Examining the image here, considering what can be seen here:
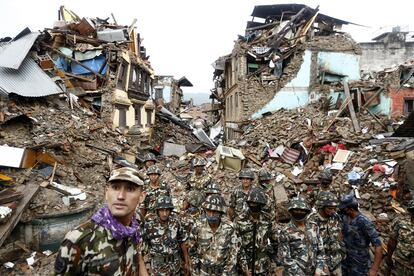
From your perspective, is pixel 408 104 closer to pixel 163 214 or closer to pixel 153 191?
pixel 153 191

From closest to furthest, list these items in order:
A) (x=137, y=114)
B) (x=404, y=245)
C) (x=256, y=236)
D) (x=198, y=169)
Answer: (x=404, y=245) → (x=256, y=236) → (x=198, y=169) → (x=137, y=114)

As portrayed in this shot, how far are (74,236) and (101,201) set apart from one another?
7059 mm

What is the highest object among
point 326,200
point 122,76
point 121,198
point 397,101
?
point 122,76

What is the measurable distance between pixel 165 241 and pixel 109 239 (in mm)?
2209

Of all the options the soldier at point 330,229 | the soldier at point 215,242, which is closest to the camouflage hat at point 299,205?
the soldier at point 330,229

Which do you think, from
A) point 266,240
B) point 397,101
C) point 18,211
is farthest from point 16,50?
point 397,101

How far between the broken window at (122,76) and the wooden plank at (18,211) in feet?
33.5

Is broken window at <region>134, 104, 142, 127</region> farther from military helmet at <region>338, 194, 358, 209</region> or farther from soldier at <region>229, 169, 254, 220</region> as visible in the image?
military helmet at <region>338, 194, 358, 209</region>

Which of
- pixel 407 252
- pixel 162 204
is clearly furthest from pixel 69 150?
pixel 407 252

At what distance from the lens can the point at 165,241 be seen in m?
4.34

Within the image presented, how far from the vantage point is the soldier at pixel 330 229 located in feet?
14.0

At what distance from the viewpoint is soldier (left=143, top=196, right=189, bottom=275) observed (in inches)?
171

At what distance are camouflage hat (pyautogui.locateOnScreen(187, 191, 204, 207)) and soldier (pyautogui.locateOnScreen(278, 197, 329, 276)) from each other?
251cm

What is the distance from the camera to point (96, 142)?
12.8m
